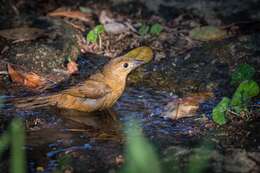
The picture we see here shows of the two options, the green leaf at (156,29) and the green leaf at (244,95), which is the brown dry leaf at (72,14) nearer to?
the green leaf at (156,29)

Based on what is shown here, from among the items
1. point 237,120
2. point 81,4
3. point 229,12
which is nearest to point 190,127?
point 237,120

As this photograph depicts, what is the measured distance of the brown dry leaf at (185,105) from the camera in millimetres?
6434

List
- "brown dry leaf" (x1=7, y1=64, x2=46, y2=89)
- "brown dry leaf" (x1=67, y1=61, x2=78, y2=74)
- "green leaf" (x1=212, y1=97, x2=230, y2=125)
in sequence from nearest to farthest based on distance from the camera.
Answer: "green leaf" (x1=212, y1=97, x2=230, y2=125), "brown dry leaf" (x1=7, y1=64, x2=46, y2=89), "brown dry leaf" (x1=67, y1=61, x2=78, y2=74)

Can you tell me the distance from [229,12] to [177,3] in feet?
2.68

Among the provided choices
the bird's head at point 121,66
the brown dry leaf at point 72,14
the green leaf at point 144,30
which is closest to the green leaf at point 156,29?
the green leaf at point 144,30

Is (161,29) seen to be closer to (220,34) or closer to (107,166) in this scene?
(220,34)

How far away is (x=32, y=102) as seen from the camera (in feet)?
21.4

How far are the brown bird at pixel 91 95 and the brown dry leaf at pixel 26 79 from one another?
0.59 meters

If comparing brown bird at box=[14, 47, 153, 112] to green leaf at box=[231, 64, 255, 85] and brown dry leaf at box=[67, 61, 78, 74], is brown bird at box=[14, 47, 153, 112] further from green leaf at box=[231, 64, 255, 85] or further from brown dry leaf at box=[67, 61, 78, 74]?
green leaf at box=[231, 64, 255, 85]

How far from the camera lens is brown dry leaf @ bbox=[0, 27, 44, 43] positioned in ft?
26.6

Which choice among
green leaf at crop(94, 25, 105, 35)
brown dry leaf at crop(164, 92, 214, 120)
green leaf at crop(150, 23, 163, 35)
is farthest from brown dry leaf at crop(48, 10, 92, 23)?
brown dry leaf at crop(164, 92, 214, 120)

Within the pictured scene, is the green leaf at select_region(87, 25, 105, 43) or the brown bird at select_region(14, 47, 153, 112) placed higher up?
the green leaf at select_region(87, 25, 105, 43)

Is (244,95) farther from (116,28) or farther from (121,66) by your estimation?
(116,28)

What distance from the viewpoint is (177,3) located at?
9.37 metres
